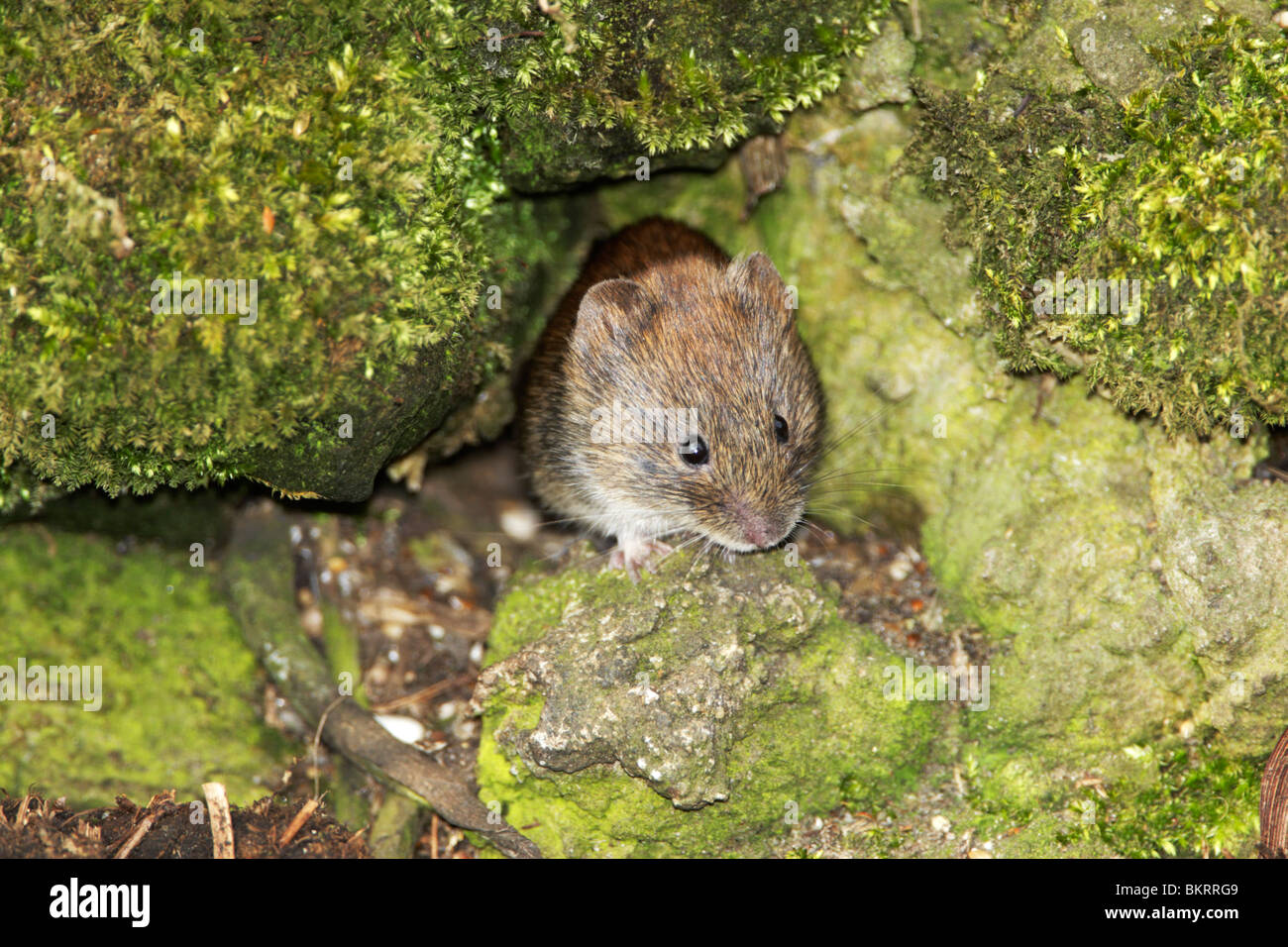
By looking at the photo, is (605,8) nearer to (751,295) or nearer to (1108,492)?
(751,295)

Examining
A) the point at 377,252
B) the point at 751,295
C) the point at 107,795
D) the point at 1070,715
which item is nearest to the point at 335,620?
the point at 107,795

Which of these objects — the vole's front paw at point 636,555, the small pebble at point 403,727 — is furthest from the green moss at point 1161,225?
the small pebble at point 403,727

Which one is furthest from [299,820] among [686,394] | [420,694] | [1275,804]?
[1275,804]

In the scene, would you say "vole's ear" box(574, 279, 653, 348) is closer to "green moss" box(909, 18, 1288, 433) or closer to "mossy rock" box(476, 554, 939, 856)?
"mossy rock" box(476, 554, 939, 856)

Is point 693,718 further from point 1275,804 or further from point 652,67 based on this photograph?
point 652,67

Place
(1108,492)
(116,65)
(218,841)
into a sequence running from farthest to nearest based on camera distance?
(1108,492)
(218,841)
(116,65)

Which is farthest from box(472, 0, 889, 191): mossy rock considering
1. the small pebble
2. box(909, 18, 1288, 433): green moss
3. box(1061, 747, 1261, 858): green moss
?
box(1061, 747, 1261, 858): green moss
